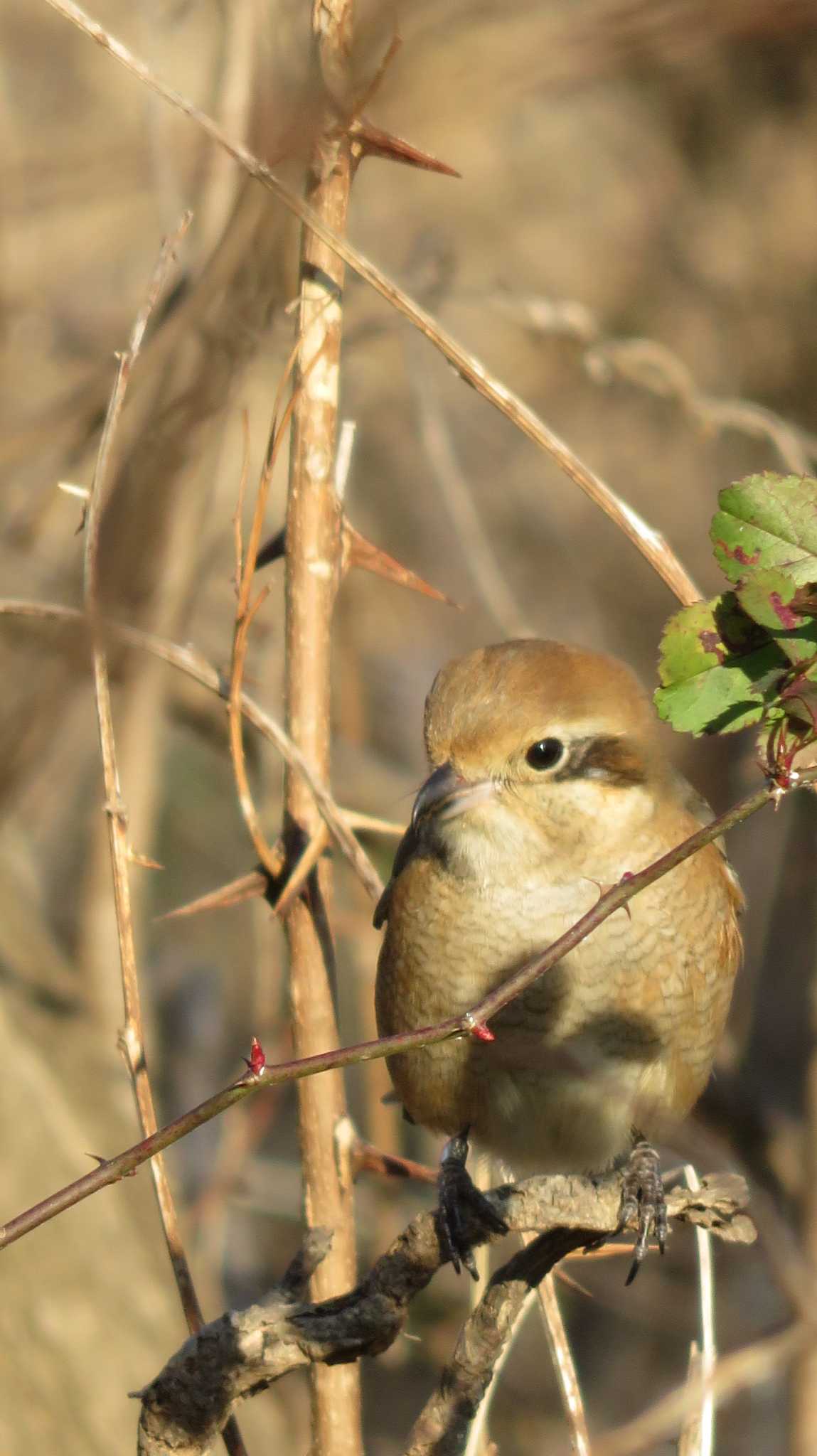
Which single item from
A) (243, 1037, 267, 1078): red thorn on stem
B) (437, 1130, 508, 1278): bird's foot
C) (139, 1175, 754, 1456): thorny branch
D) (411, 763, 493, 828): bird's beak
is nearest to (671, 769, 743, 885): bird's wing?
(411, 763, 493, 828): bird's beak

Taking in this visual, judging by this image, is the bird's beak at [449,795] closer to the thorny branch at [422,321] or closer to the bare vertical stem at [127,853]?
the thorny branch at [422,321]

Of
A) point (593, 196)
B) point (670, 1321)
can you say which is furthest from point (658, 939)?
point (593, 196)

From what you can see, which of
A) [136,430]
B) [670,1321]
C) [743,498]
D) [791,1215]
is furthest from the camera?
[670,1321]

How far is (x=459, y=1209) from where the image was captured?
2225mm

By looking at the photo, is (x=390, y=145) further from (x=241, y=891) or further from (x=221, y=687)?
(x=241, y=891)

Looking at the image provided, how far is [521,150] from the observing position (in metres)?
7.07

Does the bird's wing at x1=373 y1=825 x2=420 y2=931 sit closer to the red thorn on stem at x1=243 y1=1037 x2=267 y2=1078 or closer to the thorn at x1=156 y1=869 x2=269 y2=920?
the thorn at x1=156 y1=869 x2=269 y2=920

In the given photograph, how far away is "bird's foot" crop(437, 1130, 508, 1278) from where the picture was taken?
5.69ft

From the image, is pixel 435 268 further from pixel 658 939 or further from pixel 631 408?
pixel 631 408

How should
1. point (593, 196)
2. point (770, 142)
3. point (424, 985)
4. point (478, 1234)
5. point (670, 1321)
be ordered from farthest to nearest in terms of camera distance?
point (593, 196), point (770, 142), point (670, 1321), point (424, 985), point (478, 1234)

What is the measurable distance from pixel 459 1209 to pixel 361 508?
4851mm

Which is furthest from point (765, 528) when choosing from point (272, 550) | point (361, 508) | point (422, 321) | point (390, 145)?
point (361, 508)

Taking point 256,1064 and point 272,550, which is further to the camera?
point 272,550

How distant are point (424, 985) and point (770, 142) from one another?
5.14m
